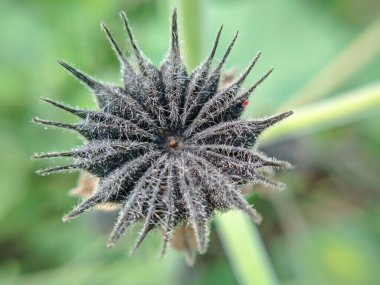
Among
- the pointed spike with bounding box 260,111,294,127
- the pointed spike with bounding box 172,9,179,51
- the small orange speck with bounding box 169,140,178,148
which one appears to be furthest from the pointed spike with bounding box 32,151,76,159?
the pointed spike with bounding box 260,111,294,127

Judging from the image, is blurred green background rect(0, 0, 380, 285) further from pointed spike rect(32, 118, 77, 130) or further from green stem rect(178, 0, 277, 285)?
pointed spike rect(32, 118, 77, 130)

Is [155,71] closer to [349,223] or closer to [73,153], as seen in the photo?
[73,153]

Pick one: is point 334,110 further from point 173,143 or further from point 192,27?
point 173,143

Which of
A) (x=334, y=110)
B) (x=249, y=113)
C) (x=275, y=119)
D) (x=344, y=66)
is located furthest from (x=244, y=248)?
(x=344, y=66)

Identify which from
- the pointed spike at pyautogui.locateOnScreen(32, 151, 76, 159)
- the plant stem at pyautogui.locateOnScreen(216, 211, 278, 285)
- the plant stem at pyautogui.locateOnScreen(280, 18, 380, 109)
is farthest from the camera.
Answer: the plant stem at pyautogui.locateOnScreen(280, 18, 380, 109)

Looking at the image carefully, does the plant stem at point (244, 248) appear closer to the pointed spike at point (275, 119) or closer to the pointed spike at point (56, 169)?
the pointed spike at point (275, 119)

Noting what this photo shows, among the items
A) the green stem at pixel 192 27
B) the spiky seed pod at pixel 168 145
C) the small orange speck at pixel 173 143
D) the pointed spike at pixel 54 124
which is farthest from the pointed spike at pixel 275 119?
the green stem at pixel 192 27

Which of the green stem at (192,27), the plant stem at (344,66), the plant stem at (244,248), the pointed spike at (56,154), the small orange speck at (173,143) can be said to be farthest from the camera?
the plant stem at (344,66)
